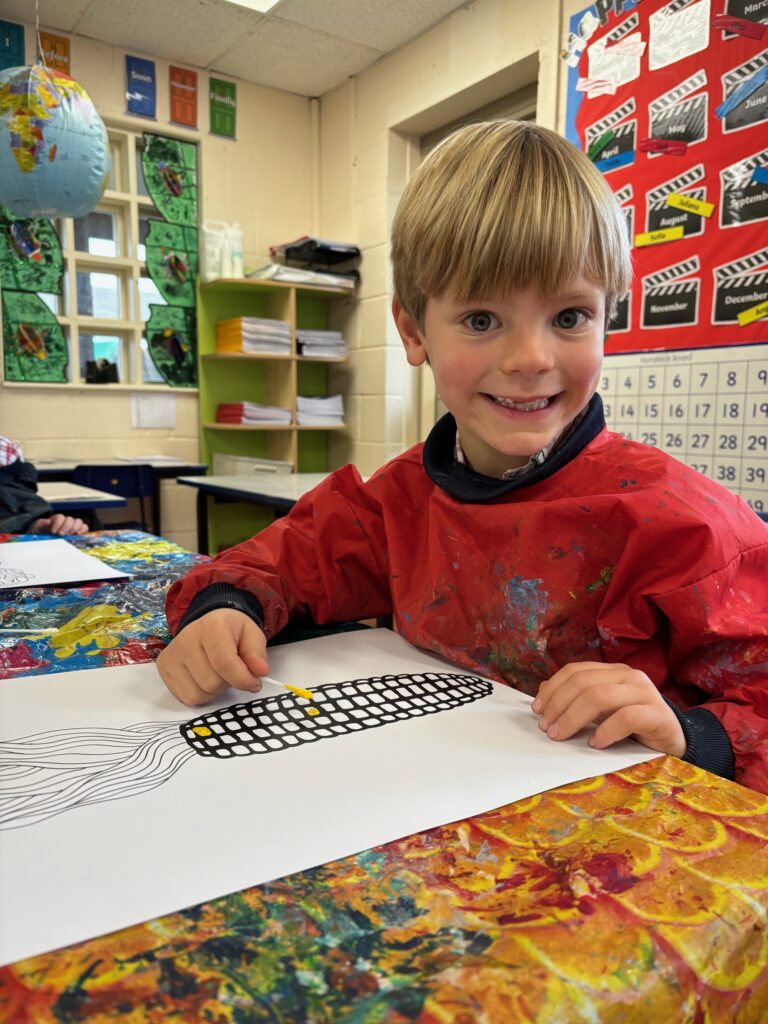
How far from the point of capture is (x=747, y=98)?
2049 millimetres

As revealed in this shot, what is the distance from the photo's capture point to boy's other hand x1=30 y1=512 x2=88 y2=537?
141 centimetres

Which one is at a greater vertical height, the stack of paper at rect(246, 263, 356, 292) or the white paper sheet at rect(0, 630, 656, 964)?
the stack of paper at rect(246, 263, 356, 292)

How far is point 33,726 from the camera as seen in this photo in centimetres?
48

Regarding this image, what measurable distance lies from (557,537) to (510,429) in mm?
116

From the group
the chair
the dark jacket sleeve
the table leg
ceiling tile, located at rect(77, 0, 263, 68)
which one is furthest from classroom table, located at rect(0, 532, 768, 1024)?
ceiling tile, located at rect(77, 0, 263, 68)

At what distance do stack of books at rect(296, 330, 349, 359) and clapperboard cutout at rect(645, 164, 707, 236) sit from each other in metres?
1.77

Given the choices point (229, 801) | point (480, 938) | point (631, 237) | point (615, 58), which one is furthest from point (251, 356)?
point (480, 938)

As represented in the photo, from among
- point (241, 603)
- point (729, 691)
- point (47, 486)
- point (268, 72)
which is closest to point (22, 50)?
point (268, 72)

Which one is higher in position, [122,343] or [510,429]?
[122,343]

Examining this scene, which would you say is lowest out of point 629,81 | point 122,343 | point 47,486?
point 47,486

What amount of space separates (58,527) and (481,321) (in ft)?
3.39

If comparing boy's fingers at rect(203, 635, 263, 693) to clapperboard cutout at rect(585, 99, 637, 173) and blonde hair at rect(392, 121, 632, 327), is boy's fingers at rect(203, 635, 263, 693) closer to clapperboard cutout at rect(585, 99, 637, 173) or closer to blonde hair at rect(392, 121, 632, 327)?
blonde hair at rect(392, 121, 632, 327)

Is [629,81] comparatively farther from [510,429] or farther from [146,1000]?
[146,1000]

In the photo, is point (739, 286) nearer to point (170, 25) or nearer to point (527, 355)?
point (527, 355)
